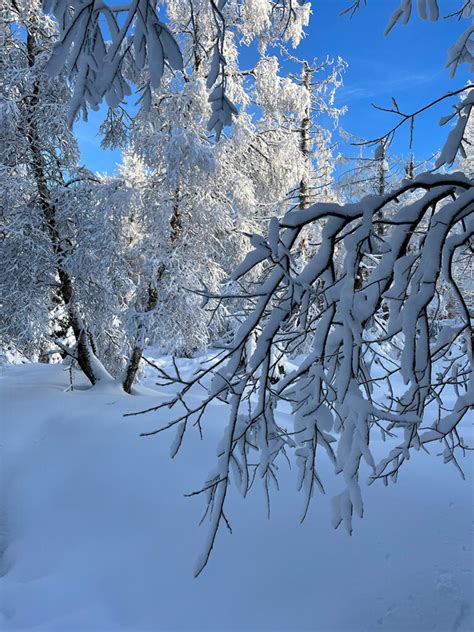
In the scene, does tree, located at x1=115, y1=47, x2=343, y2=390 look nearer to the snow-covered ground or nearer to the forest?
the forest

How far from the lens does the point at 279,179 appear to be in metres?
8.97

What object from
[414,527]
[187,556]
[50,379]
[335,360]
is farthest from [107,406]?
[335,360]

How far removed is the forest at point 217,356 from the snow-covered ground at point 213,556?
0.02 metres

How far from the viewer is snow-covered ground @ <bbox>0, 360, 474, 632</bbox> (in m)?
2.71

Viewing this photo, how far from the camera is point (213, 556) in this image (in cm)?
322

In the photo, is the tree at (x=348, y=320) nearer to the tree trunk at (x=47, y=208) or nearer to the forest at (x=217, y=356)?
the forest at (x=217, y=356)

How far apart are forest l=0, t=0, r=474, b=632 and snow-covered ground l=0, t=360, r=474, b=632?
0.06ft

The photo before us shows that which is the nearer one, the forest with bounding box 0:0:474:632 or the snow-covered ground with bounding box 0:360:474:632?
the forest with bounding box 0:0:474:632

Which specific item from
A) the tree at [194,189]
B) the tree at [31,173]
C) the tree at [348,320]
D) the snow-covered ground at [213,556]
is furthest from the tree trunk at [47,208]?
the tree at [348,320]

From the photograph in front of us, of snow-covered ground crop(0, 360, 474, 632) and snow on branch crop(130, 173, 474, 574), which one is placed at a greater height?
snow on branch crop(130, 173, 474, 574)

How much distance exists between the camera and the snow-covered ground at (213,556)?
2707 mm

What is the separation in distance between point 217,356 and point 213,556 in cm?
188

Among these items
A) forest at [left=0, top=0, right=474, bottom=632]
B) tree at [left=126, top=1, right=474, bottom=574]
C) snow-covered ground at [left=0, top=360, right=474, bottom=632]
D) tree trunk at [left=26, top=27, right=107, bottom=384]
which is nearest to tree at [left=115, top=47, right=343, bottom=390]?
forest at [left=0, top=0, right=474, bottom=632]

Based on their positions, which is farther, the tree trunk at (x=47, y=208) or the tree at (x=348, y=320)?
the tree trunk at (x=47, y=208)
